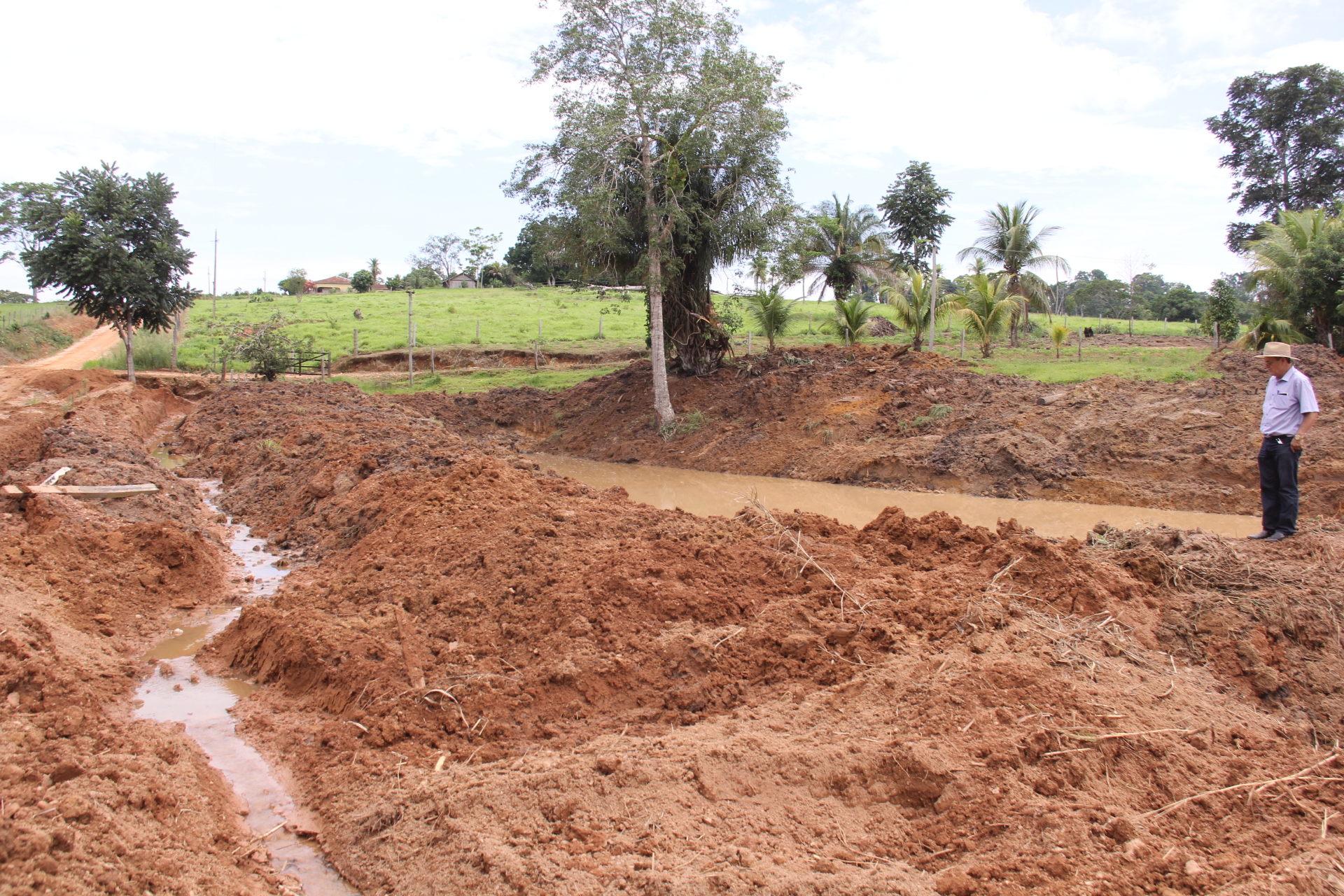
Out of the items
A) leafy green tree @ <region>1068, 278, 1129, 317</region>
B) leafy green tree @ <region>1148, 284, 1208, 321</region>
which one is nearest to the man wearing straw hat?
leafy green tree @ <region>1148, 284, 1208, 321</region>

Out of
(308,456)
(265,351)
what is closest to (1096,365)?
(308,456)

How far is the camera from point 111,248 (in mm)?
20906

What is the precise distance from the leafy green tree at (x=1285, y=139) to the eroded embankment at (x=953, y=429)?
28277 mm

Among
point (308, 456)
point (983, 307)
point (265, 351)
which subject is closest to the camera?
point (308, 456)

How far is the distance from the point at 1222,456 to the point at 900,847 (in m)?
10.9

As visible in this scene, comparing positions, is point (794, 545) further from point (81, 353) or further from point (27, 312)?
point (27, 312)

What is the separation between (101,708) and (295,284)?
62.5m

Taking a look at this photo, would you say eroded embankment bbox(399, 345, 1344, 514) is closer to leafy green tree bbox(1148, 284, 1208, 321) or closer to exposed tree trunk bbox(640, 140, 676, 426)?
exposed tree trunk bbox(640, 140, 676, 426)

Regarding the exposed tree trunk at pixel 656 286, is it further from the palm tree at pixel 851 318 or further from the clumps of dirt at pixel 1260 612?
the clumps of dirt at pixel 1260 612

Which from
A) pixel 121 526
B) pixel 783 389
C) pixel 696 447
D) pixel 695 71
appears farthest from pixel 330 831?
pixel 695 71

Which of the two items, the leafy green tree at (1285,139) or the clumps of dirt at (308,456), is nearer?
the clumps of dirt at (308,456)

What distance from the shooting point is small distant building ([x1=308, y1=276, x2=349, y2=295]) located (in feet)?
205

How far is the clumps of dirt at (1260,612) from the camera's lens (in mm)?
4328

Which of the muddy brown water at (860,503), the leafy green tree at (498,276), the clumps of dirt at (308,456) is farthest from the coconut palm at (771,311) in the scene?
the leafy green tree at (498,276)
